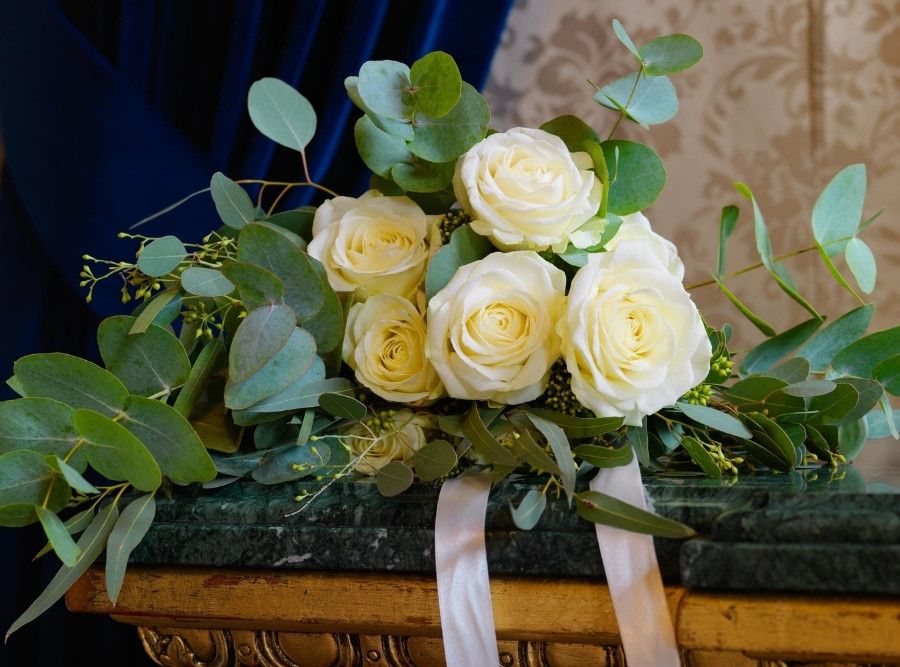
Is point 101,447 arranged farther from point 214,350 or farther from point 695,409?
point 695,409

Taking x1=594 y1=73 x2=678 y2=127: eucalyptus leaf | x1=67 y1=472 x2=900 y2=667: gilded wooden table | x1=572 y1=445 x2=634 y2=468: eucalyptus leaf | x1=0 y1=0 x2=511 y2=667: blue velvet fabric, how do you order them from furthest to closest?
x1=0 y1=0 x2=511 y2=667: blue velvet fabric
x1=594 y1=73 x2=678 y2=127: eucalyptus leaf
x1=572 y1=445 x2=634 y2=468: eucalyptus leaf
x1=67 y1=472 x2=900 y2=667: gilded wooden table

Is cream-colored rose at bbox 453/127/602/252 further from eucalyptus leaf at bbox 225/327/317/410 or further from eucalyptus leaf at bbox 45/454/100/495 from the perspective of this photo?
eucalyptus leaf at bbox 45/454/100/495

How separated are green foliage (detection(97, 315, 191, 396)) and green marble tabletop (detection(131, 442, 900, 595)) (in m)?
0.08

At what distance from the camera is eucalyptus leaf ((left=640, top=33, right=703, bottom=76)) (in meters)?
0.56

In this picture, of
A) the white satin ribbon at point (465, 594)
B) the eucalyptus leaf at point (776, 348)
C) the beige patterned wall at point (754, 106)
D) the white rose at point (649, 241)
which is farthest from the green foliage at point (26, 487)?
the beige patterned wall at point (754, 106)

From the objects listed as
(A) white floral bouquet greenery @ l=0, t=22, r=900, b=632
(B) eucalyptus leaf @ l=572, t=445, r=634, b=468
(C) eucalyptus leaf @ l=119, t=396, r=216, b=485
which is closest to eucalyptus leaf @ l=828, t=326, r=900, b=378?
(A) white floral bouquet greenery @ l=0, t=22, r=900, b=632

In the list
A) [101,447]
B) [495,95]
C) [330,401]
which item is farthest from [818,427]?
[495,95]

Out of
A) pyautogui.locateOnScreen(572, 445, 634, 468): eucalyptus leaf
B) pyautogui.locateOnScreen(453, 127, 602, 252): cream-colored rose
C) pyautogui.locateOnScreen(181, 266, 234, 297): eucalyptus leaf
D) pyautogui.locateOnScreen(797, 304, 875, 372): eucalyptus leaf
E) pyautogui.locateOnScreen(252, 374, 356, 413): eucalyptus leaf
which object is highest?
pyautogui.locateOnScreen(453, 127, 602, 252): cream-colored rose

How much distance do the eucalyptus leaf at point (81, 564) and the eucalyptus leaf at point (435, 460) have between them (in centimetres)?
18

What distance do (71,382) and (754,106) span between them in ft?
2.88

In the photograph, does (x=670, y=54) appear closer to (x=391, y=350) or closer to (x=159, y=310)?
(x=391, y=350)

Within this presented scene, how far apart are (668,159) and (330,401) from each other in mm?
712

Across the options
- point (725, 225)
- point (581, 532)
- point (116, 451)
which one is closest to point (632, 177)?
point (725, 225)

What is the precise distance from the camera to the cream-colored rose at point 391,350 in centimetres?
52
